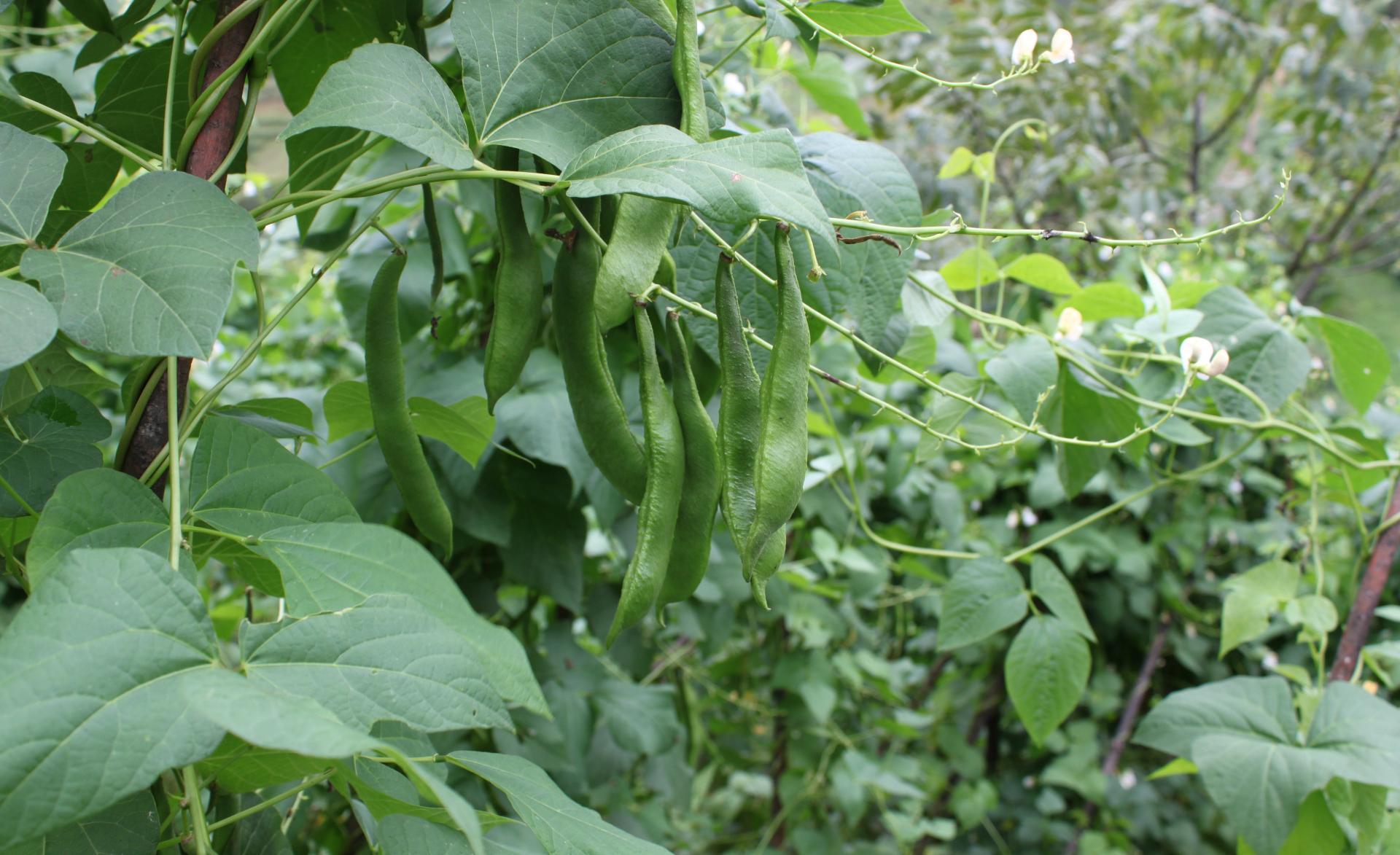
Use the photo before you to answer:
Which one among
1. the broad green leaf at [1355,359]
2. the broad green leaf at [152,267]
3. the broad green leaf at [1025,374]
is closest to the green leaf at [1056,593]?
the broad green leaf at [1025,374]

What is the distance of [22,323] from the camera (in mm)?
441

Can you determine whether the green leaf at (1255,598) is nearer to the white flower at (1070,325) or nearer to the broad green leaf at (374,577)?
the white flower at (1070,325)

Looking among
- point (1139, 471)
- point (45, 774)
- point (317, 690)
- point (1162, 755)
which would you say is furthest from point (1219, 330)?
point (1162, 755)

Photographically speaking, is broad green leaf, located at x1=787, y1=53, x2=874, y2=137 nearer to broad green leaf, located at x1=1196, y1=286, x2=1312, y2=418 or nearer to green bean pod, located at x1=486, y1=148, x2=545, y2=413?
broad green leaf, located at x1=1196, y1=286, x2=1312, y2=418

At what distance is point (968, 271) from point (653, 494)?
0.80 m

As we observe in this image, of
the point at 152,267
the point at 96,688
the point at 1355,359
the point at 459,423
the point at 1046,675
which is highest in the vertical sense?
the point at 152,267

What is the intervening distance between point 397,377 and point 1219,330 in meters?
1.02

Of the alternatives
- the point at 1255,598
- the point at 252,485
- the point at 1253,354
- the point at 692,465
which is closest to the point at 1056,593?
the point at 1255,598

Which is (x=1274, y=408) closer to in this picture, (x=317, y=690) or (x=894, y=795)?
(x=317, y=690)

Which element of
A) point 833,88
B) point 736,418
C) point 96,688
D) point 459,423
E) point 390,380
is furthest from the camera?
point 833,88

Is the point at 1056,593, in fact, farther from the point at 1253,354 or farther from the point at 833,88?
the point at 833,88

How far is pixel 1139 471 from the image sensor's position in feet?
6.47

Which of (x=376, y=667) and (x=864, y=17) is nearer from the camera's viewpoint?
(x=376, y=667)

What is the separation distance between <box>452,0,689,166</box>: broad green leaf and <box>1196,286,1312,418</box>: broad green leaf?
87 centimetres
